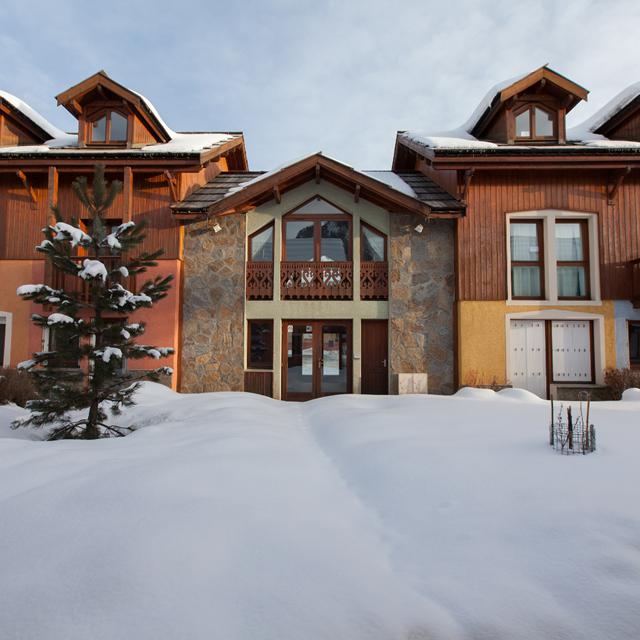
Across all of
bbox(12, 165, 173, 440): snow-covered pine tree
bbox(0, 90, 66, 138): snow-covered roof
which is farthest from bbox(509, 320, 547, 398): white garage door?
bbox(0, 90, 66, 138): snow-covered roof

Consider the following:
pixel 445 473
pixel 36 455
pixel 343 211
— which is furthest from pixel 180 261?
pixel 445 473

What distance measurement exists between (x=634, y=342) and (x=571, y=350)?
1.89 metres

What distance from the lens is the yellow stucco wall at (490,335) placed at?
10.9 metres

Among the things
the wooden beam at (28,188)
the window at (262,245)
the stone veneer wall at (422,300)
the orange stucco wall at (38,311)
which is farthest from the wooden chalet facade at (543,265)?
the wooden beam at (28,188)

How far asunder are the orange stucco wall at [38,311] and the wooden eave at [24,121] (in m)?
4.82

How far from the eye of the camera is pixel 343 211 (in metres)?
12.0

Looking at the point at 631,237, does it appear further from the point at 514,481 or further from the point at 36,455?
the point at 36,455

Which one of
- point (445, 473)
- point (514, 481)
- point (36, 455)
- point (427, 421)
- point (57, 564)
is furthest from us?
point (427, 421)

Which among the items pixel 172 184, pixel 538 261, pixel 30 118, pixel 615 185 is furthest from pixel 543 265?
pixel 30 118

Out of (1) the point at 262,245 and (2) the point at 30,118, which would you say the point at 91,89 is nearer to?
(2) the point at 30,118

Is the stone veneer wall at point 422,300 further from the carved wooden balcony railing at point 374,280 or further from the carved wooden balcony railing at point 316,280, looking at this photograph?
the carved wooden balcony railing at point 316,280

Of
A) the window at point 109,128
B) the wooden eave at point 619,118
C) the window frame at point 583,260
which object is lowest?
the window frame at point 583,260

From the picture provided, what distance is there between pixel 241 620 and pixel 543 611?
1672mm

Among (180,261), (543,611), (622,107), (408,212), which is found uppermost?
(622,107)
